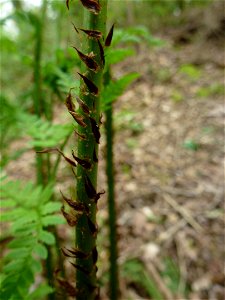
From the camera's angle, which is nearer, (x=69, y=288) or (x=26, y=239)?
(x=69, y=288)

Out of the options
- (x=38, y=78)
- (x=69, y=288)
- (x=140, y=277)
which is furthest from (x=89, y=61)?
(x=140, y=277)

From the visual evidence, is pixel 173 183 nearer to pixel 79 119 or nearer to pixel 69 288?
pixel 69 288

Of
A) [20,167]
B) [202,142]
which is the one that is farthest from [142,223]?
[20,167]

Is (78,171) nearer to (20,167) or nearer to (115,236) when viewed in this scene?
(115,236)

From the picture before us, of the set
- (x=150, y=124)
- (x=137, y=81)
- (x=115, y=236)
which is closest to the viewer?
(x=115, y=236)

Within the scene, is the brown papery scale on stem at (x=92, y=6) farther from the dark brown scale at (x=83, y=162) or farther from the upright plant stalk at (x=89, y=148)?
the dark brown scale at (x=83, y=162)

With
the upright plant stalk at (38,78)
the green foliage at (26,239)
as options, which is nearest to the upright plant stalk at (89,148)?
the green foliage at (26,239)
